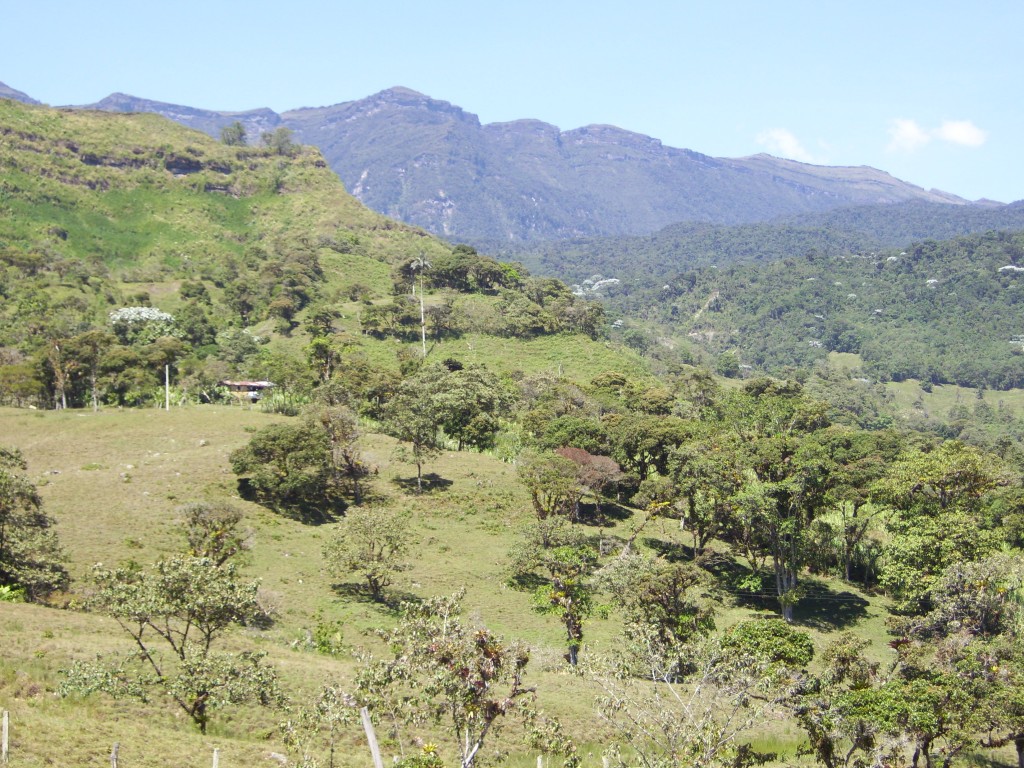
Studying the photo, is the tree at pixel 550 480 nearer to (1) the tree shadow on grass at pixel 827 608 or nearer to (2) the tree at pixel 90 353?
(1) the tree shadow on grass at pixel 827 608

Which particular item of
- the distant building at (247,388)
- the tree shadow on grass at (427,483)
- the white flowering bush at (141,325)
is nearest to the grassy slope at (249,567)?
the tree shadow on grass at (427,483)

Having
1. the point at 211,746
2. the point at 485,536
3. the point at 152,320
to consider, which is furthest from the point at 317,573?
the point at 152,320

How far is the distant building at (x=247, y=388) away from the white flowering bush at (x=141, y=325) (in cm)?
1686

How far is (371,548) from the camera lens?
3822 cm

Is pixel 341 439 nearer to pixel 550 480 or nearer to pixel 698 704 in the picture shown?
pixel 550 480

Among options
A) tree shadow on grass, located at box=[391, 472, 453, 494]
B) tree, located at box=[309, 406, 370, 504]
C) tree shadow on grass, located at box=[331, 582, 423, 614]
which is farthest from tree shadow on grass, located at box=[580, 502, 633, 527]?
tree shadow on grass, located at box=[331, 582, 423, 614]

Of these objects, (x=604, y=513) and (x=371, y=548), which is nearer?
(x=371, y=548)

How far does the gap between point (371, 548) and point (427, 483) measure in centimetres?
1721

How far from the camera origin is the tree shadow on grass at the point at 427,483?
5412cm

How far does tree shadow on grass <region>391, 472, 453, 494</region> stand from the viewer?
54.1 metres

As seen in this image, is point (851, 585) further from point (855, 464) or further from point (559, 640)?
point (559, 640)

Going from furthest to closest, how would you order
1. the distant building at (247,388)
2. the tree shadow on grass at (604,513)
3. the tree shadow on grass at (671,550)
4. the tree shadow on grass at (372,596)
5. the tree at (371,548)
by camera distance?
the distant building at (247,388) → the tree shadow on grass at (604,513) → the tree shadow on grass at (671,550) → the tree at (371,548) → the tree shadow on grass at (372,596)

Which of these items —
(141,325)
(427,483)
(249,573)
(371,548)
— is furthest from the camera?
(141,325)

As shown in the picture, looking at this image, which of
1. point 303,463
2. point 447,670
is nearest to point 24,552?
point 303,463
